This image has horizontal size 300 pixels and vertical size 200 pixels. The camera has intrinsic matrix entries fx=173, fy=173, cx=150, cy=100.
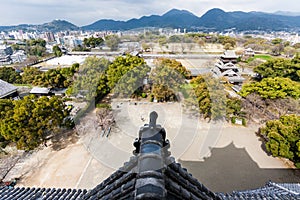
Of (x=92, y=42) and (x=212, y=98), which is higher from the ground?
(x=92, y=42)

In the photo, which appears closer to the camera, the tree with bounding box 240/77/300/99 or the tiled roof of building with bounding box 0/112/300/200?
the tiled roof of building with bounding box 0/112/300/200

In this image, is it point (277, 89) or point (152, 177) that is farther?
point (277, 89)

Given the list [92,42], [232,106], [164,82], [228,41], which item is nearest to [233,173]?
[232,106]

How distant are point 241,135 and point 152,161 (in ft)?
39.4

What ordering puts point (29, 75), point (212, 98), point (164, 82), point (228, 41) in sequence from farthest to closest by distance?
point (228, 41)
point (29, 75)
point (164, 82)
point (212, 98)

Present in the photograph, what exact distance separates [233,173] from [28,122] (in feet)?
36.5

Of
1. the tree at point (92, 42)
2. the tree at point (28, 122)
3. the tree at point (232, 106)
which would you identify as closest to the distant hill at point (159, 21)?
the tree at point (92, 42)

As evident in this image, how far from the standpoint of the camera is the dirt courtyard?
8.68m

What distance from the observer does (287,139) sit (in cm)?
852

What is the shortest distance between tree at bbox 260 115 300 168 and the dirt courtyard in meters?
1.01

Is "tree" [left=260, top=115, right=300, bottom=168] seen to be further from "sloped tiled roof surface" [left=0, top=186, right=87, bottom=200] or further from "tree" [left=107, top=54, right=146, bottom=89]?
"tree" [left=107, top=54, right=146, bottom=89]

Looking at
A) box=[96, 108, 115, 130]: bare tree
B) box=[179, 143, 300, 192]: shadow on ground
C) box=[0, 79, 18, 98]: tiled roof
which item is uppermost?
box=[0, 79, 18, 98]: tiled roof

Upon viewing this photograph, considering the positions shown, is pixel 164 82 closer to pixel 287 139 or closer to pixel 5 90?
pixel 287 139

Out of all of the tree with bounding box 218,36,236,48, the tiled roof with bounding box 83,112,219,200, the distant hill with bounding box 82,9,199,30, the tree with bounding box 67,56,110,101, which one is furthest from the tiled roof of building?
the distant hill with bounding box 82,9,199,30
